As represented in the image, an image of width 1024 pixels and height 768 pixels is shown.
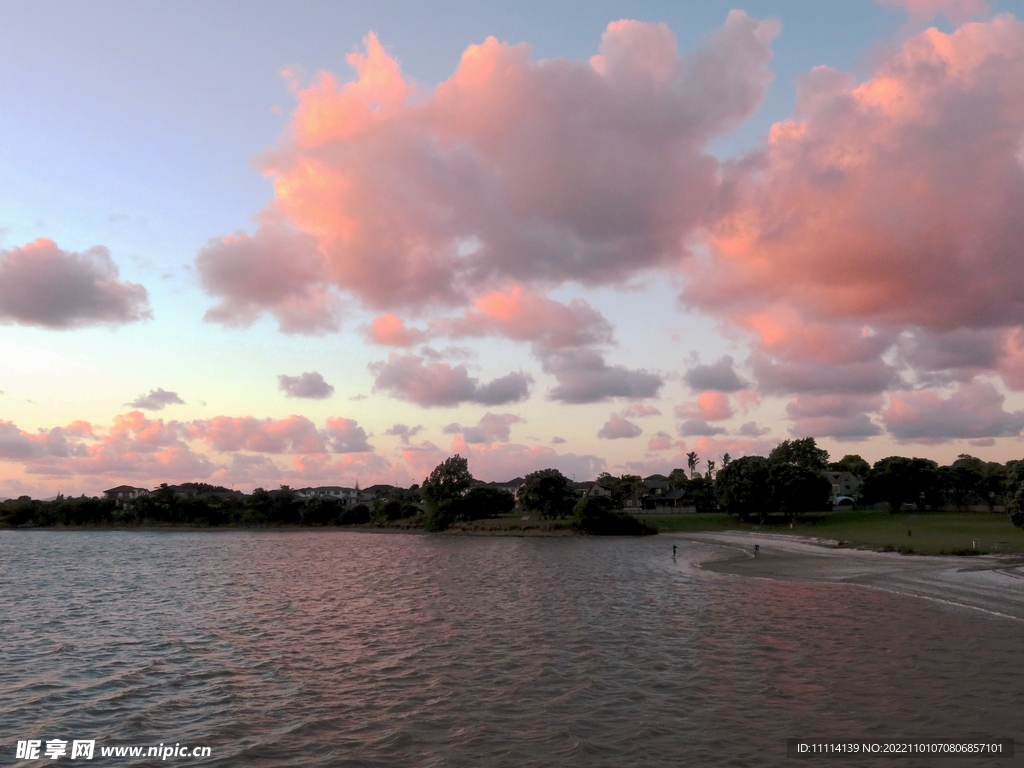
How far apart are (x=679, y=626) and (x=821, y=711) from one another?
55.5ft

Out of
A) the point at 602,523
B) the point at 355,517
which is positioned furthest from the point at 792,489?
the point at 355,517

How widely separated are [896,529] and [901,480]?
5066cm

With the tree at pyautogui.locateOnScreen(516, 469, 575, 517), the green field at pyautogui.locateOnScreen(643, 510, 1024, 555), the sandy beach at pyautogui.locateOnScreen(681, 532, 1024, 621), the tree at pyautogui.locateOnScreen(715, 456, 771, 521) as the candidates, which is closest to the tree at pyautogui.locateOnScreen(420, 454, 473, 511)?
the tree at pyautogui.locateOnScreen(516, 469, 575, 517)

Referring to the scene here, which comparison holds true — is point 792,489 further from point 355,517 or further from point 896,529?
point 355,517

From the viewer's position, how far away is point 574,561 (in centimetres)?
8838

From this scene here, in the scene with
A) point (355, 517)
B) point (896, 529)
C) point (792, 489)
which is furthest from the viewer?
point (355, 517)

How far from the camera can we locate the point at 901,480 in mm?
149250

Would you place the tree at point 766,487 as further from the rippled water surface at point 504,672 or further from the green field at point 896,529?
the rippled water surface at point 504,672

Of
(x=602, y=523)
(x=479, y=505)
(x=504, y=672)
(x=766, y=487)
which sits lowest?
(x=602, y=523)

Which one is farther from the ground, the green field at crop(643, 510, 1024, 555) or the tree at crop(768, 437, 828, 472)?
the tree at crop(768, 437, 828, 472)

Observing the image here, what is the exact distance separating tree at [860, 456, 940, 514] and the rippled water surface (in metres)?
106

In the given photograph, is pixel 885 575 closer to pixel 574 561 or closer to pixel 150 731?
pixel 574 561

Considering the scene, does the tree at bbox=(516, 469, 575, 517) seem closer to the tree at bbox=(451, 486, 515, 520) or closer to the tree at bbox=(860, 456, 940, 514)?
the tree at bbox=(451, 486, 515, 520)

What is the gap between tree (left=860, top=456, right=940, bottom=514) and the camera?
149375mm
